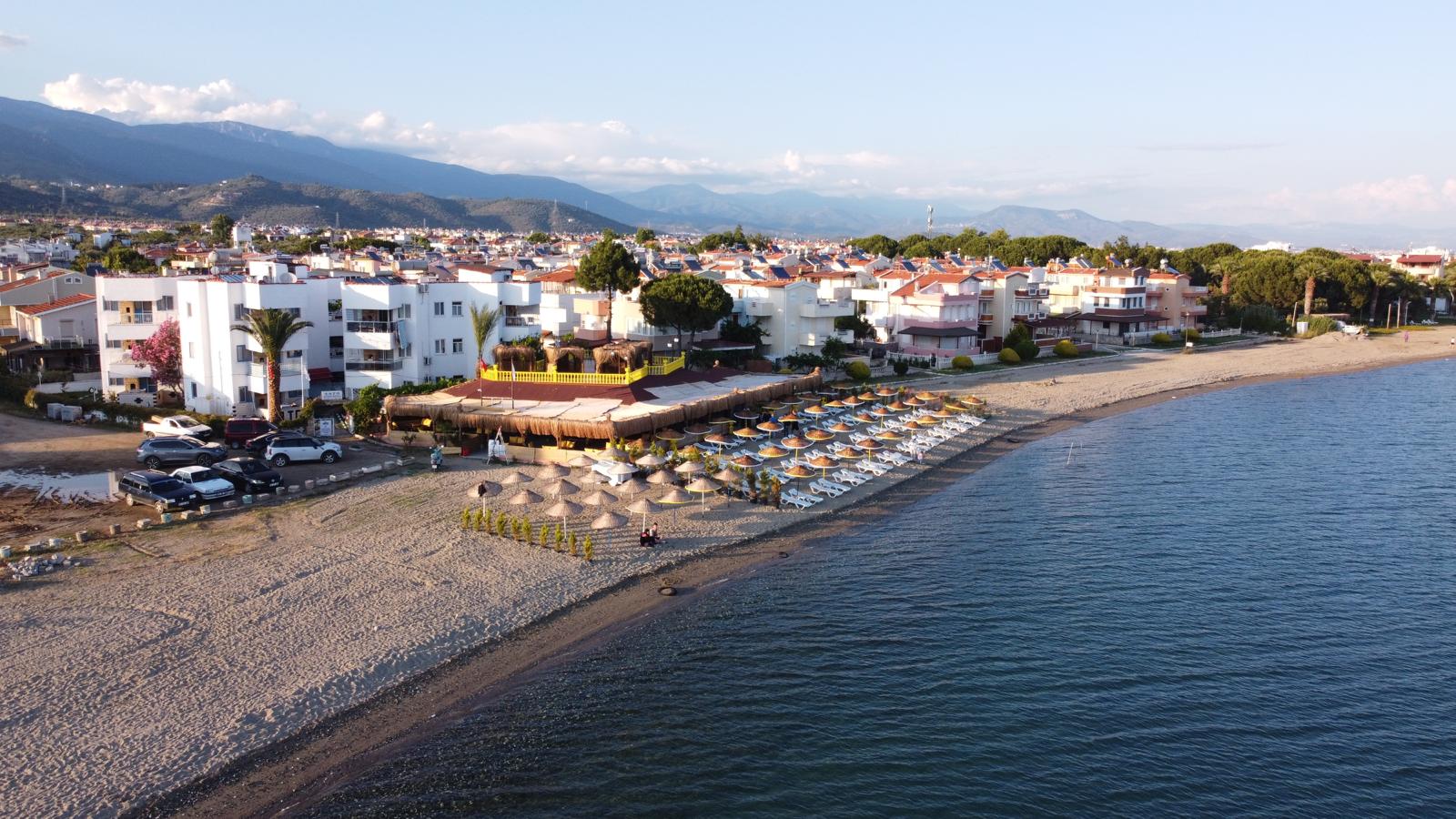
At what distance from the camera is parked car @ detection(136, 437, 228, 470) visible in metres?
36.9

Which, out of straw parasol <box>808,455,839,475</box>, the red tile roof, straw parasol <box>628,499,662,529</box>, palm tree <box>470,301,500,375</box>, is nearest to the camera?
straw parasol <box>628,499,662,529</box>

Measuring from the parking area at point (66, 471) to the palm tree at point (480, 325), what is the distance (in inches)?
405

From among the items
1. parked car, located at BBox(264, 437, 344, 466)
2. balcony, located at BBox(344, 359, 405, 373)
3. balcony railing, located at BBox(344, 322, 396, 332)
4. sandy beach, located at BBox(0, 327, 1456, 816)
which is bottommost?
sandy beach, located at BBox(0, 327, 1456, 816)

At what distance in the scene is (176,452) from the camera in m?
37.1

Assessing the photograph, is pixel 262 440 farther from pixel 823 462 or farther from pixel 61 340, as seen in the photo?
pixel 61 340

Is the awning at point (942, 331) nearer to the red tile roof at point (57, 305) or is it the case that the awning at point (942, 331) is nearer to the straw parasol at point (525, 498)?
the straw parasol at point (525, 498)

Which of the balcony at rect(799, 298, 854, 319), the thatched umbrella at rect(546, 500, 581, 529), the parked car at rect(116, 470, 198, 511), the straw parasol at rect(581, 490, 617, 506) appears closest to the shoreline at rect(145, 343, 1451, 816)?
the straw parasol at rect(581, 490, 617, 506)

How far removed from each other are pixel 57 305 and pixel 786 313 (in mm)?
46497

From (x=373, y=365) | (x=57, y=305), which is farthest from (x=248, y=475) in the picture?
(x=57, y=305)

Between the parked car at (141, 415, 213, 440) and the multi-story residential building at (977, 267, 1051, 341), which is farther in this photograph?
the multi-story residential building at (977, 267, 1051, 341)

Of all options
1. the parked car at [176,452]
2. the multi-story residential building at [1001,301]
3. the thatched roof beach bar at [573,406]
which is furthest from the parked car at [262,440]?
the multi-story residential building at [1001,301]

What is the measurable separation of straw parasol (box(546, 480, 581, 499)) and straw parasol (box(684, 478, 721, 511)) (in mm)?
4058

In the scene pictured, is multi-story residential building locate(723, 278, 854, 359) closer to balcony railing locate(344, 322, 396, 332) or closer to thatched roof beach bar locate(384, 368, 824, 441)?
thatched roof beach bar locate(384, 368, 824, 441)

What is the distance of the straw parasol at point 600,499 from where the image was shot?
3112 cm
